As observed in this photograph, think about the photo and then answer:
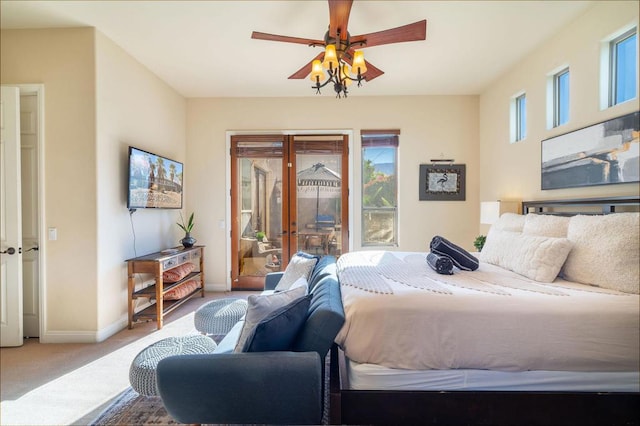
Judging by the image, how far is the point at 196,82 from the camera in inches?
149

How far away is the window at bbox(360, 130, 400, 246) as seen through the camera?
4359mm

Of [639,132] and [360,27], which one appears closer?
[639,132]

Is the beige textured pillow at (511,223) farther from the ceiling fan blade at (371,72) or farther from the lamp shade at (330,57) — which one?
the lamp shade at (330,57)

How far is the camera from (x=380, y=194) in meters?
4.39

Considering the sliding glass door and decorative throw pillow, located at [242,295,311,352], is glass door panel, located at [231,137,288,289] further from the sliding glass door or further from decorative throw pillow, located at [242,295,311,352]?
decorative throw pillow, located at [242,295,311,352]

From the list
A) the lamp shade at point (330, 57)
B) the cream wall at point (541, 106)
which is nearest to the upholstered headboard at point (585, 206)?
the cream wall at point (541, 106)

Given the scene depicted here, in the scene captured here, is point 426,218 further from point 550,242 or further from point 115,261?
point 115,261

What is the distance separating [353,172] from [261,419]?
3471mm

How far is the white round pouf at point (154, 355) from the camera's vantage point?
157 cm

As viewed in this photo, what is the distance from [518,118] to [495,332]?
3.14 meters

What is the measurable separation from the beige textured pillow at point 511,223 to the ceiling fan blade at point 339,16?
2.29m

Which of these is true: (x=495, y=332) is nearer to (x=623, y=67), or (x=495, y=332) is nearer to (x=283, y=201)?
(x=623, y=67)

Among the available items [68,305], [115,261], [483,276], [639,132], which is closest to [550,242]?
[483,276]

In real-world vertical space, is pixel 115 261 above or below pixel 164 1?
below
